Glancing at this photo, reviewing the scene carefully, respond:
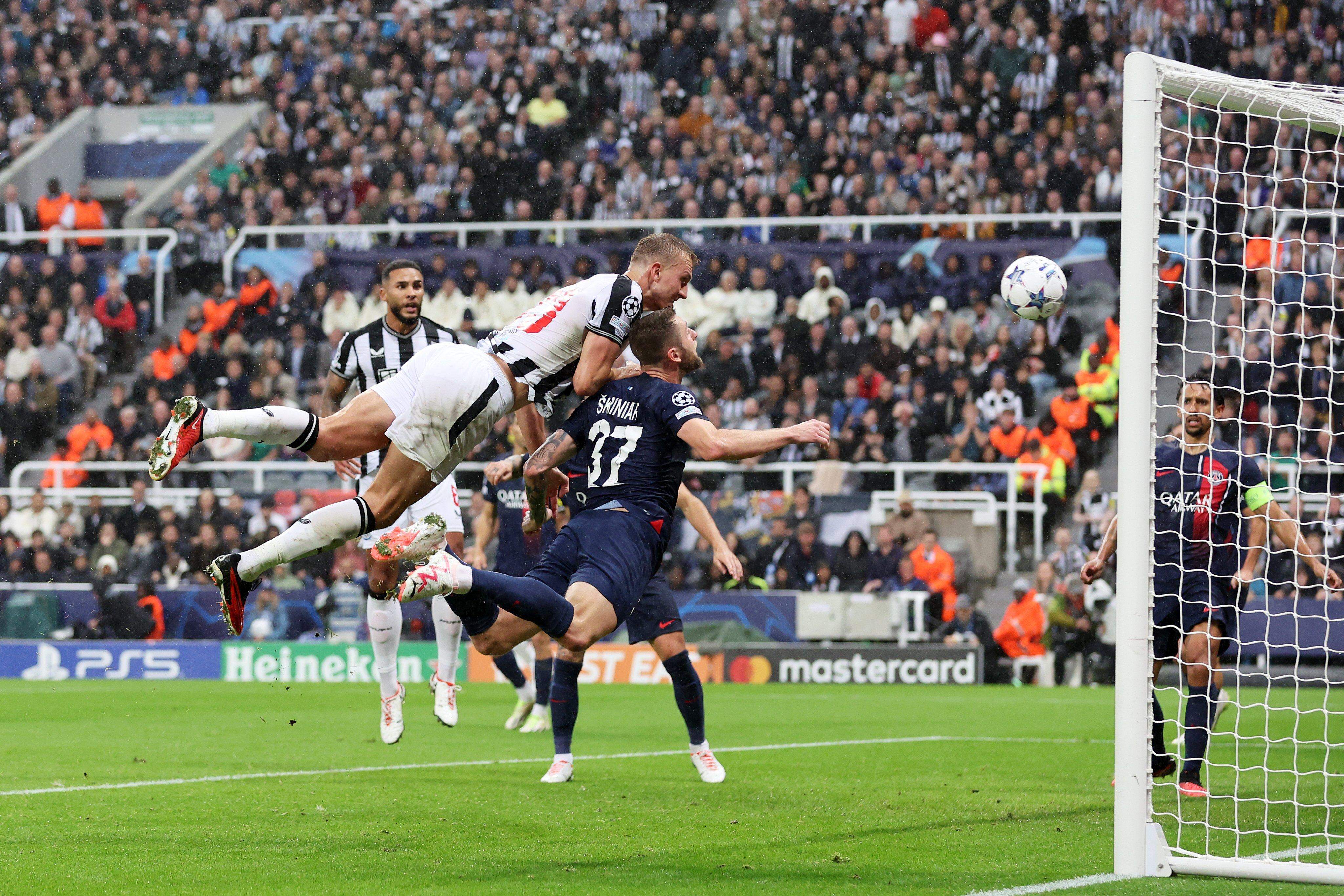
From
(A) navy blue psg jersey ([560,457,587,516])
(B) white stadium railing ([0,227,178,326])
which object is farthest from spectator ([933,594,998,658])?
(B) white stadium railing ([0,227,178,326])

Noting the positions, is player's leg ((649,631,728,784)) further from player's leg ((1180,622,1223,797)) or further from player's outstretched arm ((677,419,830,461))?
player's leg ((1180,622,1223,797))

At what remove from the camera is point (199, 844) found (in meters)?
6.67

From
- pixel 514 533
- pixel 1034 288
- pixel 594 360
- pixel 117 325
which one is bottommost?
pixel 514 533

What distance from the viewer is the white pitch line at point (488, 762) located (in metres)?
8.61

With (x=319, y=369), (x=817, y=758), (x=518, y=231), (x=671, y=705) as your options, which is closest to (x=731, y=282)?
(x=518, y=231)

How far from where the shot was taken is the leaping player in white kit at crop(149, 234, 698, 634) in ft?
23.7

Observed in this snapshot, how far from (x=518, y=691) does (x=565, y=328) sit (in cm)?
578

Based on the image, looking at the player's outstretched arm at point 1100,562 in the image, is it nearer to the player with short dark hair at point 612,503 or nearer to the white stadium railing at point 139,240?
the player with short dark hair at point 612,503

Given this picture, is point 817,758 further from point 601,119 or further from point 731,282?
point 601,119

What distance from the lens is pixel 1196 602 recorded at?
351 inches

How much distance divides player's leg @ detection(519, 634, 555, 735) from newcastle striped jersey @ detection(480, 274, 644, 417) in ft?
13.5

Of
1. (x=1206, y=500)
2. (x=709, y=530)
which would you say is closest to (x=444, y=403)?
(x=709, y=530)

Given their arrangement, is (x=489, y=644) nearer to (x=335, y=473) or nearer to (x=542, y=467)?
(x=542, y=467)

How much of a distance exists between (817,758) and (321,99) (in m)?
19.1
